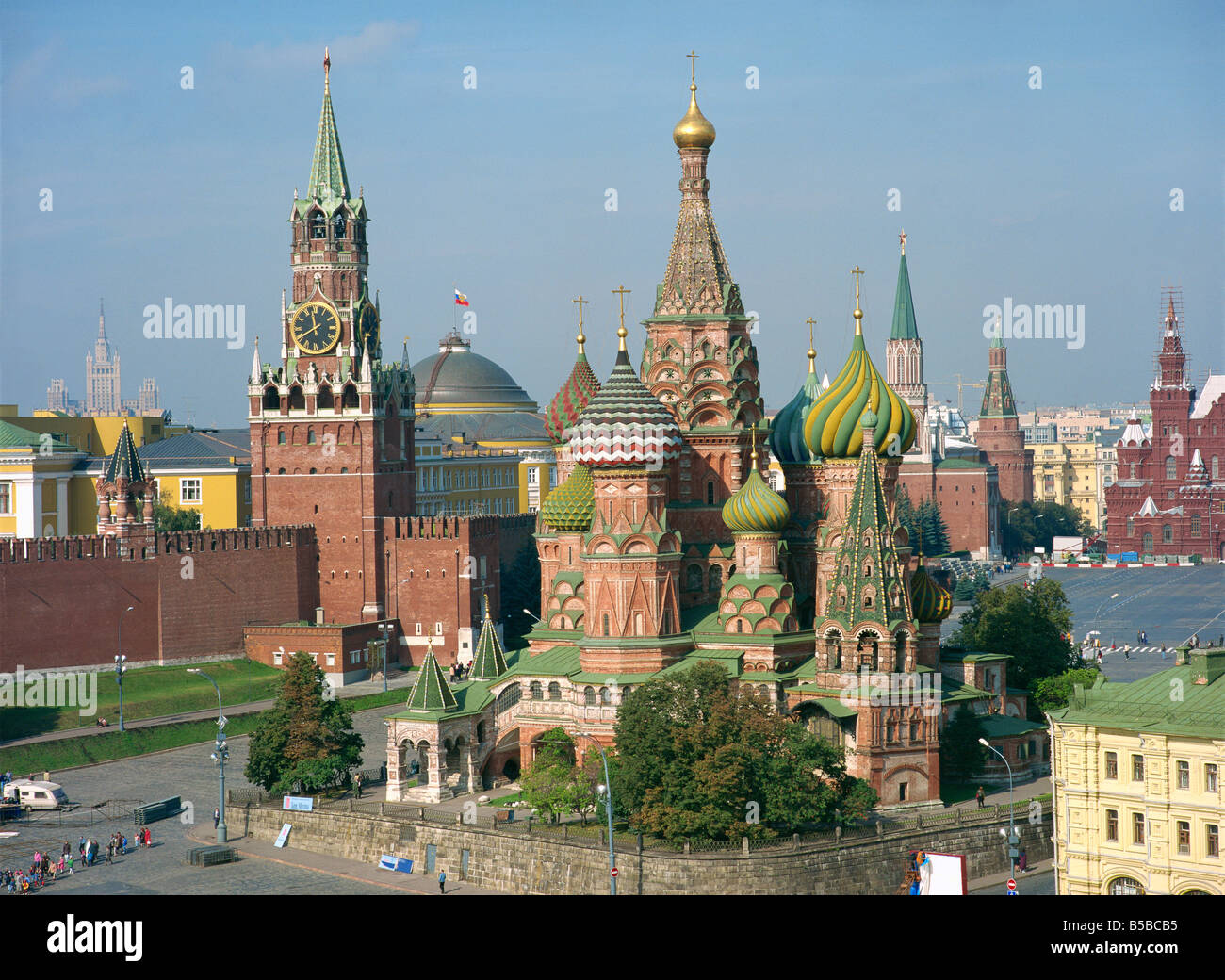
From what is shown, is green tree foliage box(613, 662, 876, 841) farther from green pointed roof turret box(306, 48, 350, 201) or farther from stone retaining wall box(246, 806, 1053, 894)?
green pointed roof turret box(306, 48, 350, 201)

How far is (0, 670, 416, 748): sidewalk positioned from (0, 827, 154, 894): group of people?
13.3 m

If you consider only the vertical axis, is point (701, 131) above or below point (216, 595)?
above

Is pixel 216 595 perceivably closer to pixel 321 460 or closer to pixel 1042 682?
pixel 321 460

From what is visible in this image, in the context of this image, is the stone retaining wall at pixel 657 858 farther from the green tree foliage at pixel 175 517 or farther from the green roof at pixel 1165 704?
the green tree foliage at pixel 175 517

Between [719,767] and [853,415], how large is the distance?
1579cm

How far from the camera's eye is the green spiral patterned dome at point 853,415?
213 feet

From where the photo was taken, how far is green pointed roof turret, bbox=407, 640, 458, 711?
210 feet

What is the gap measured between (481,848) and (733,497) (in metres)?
14.2

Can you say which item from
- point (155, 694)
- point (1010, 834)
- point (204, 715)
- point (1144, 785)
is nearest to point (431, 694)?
point (1010, 834)

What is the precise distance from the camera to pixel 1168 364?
192750 mm

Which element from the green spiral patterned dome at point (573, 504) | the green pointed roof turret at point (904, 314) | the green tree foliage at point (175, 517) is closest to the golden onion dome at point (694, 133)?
the green spiral patterned dome at point (573, 504)

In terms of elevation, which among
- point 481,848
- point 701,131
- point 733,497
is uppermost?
point 701,131
